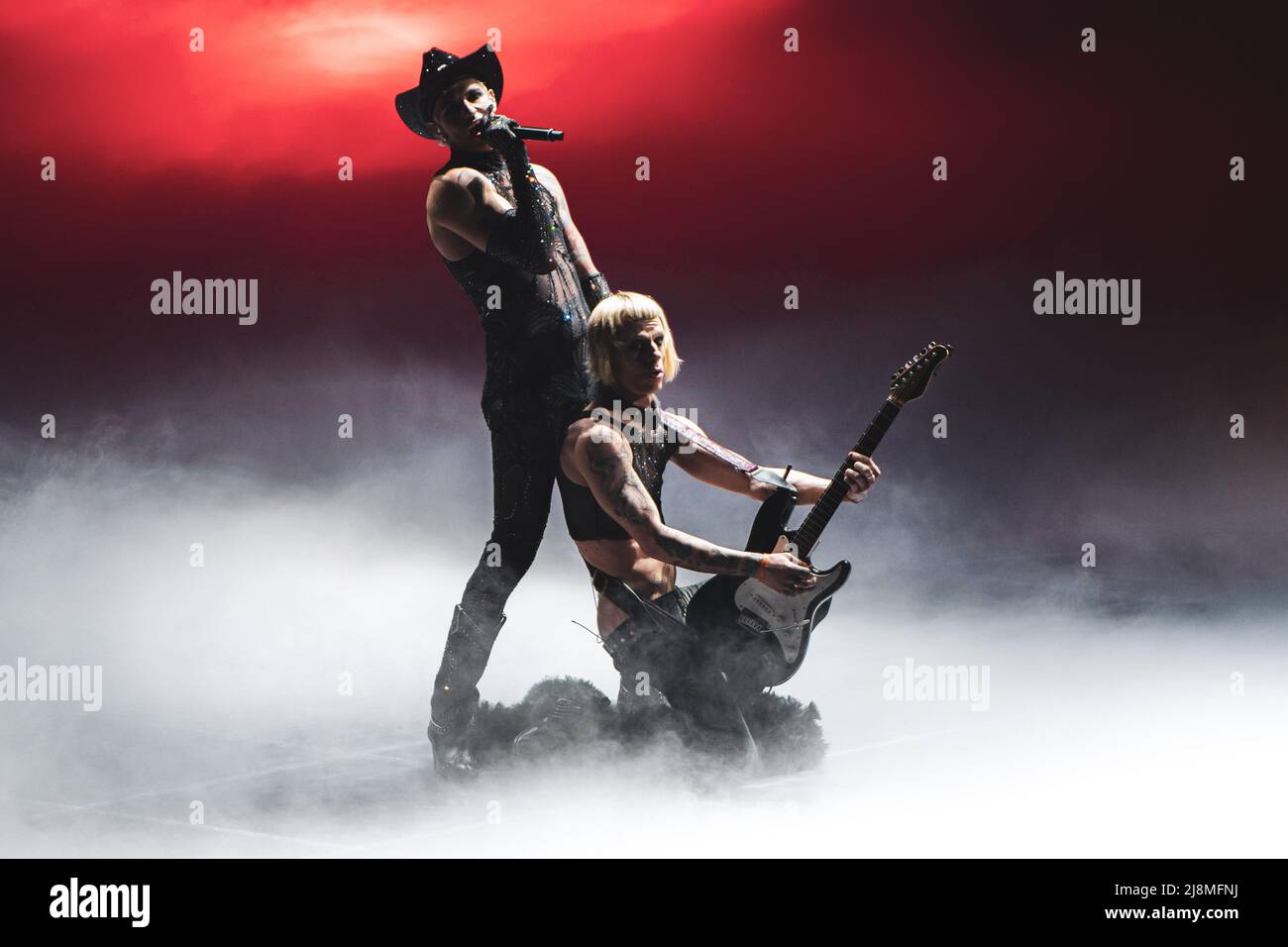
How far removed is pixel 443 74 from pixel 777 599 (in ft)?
7.17

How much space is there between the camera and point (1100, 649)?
7207 mm

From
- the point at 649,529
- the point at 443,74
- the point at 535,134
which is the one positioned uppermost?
the point at 443,74

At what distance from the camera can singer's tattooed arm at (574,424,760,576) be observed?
5.58 metres

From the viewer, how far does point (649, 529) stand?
5598mm

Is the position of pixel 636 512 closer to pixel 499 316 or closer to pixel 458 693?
pixel 499 316

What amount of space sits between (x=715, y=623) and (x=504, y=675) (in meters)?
1.31

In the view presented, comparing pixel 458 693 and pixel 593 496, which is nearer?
pixel 593 496

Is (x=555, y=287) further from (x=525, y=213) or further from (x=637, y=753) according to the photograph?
(x=637, y=753)

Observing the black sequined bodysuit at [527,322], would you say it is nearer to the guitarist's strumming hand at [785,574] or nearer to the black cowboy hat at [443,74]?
the black cowboy hat at [443,74]

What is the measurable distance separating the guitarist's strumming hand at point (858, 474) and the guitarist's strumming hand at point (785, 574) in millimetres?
316
